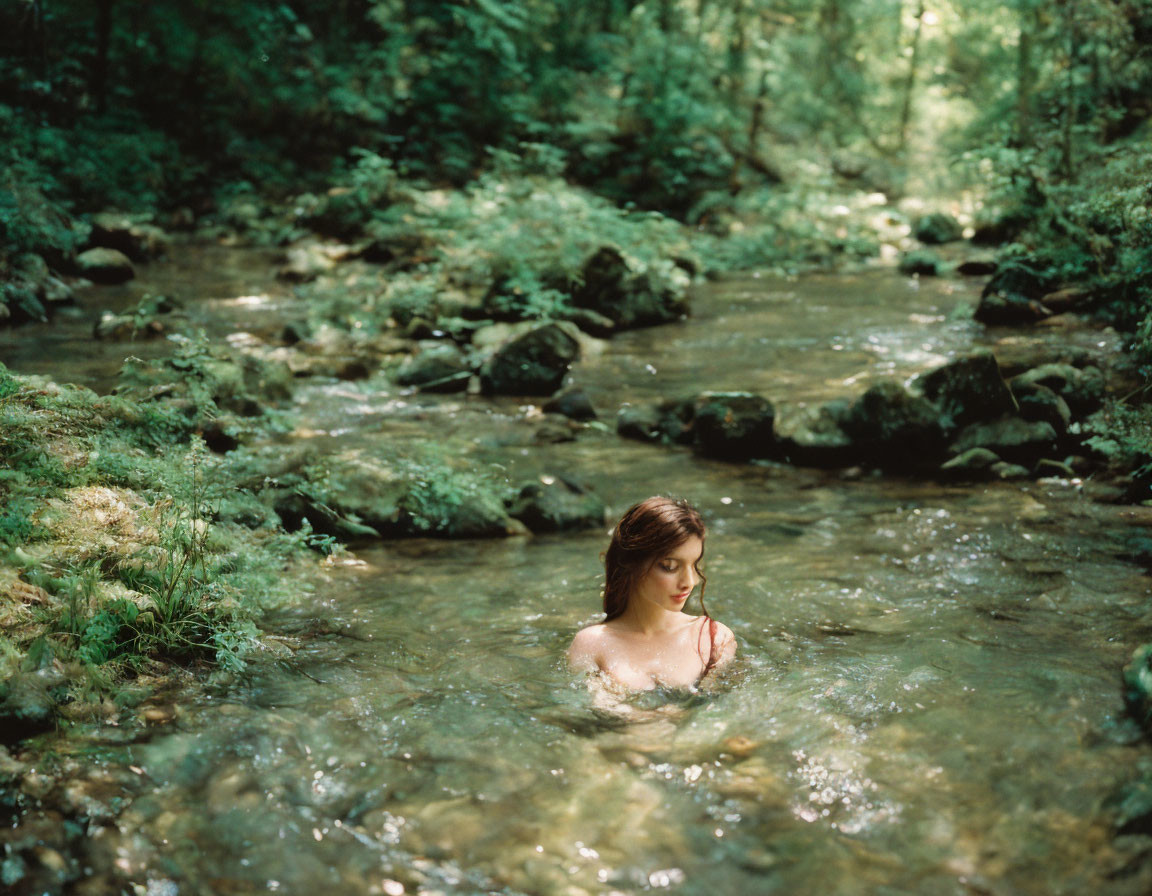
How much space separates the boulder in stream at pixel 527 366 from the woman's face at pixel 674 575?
6141 millimetres

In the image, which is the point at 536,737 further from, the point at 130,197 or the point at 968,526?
the point at 130,197

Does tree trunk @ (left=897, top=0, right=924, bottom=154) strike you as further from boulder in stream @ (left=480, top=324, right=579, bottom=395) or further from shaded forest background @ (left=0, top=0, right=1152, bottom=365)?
boulder in stream @ (left=480, top=324, right=579, bottom=395)

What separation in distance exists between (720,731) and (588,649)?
32.9 inches

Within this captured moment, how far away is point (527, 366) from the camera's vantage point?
1026cm

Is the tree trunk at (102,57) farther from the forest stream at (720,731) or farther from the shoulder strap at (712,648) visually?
the shoulder strap at (712,648)

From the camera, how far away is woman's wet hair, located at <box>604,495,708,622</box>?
4074 mm

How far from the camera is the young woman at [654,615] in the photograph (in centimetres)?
411

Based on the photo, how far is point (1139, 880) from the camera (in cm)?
256

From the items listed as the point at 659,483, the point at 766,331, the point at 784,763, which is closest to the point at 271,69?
the point at 766,331

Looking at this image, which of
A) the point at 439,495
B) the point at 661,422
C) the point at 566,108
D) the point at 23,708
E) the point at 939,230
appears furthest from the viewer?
the point at 566,108

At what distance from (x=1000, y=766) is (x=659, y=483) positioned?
4.39 meters

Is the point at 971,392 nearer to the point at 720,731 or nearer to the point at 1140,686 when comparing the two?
the point at 1140,686

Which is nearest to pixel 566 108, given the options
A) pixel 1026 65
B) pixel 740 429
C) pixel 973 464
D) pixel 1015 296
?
pixel 1026 65

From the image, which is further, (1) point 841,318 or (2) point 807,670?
(1) point 841,318
